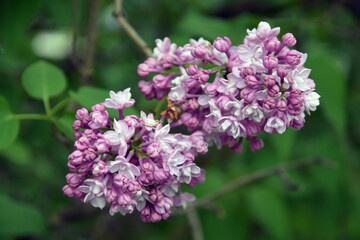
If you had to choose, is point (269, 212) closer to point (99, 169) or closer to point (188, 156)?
point (188, 156)

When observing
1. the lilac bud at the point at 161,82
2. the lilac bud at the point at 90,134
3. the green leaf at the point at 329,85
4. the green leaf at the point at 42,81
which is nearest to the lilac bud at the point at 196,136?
the lilac bud at the point at 161,82

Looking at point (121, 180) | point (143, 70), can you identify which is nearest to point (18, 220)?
point (143, 70)

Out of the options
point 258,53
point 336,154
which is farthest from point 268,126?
point 336,154

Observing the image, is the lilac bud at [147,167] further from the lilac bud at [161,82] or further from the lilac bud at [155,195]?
the lilac bud at [161,82]

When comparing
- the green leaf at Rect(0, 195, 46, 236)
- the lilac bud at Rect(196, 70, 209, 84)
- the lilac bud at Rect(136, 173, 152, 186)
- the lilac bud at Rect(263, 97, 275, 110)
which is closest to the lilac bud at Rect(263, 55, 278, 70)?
the lilac bud at Rect(263, 97, 275, 110)

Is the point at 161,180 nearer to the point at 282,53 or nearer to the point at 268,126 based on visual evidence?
the point at 268,126

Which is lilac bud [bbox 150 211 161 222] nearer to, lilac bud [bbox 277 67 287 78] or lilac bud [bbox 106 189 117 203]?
lilac bud [bbox 106 189 117 203]
